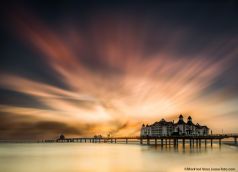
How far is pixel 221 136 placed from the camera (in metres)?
104

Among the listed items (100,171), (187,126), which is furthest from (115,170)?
(187,126)

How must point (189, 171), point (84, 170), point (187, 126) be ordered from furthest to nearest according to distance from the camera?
point (187, 126) → point (84, 170) → point (189, 171)

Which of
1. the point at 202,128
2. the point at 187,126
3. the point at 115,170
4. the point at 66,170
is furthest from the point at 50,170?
the point at 202,128

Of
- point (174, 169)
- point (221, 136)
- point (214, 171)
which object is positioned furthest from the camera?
point (221, 136)

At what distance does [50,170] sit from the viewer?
39.0 m

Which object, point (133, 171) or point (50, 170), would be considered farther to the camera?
point (50, 170)

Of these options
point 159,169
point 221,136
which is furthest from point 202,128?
point 159,169

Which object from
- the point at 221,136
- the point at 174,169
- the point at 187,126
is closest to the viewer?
the point at 174,169

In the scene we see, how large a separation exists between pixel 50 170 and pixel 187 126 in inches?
4356

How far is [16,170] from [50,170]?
14.1ft

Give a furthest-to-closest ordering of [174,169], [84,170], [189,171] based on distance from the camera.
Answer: [84,170] < [174,169] < [189,171]

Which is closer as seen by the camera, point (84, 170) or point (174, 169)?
point (174, 169)

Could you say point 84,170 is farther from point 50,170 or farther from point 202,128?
point 202,128

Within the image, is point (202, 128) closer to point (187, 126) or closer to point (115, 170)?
point (187, 126)
